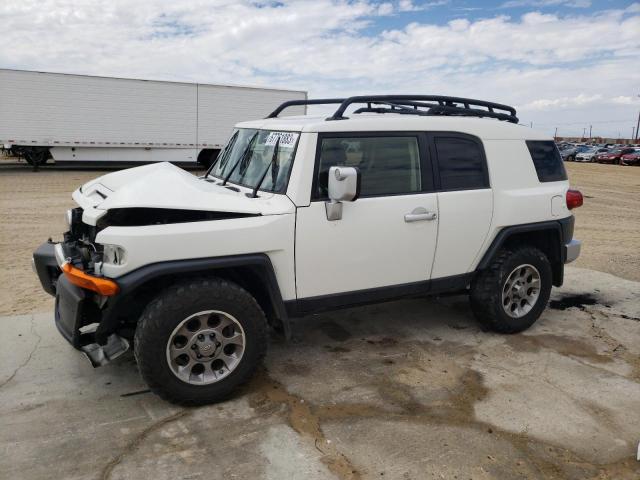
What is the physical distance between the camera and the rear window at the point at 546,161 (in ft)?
16.3

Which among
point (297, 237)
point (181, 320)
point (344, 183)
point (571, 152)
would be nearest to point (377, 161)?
point (344, 183)

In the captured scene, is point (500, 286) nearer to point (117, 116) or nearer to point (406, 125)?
point (406, 125)

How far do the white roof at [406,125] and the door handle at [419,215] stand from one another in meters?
0.64

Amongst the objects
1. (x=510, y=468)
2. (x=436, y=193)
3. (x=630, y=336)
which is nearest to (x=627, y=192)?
(x=630, y=336)

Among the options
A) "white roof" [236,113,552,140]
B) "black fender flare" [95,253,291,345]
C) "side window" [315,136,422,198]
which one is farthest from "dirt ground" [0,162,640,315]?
"side window" [315,136,422,198]

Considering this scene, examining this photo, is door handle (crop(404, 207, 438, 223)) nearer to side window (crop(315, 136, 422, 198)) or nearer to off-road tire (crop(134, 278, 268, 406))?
side window (crop(315, 136, 422, 198))

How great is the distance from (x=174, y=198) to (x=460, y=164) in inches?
92.7

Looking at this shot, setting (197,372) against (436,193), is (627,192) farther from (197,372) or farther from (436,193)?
(197,372)

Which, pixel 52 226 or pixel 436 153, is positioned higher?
pixel 436 153

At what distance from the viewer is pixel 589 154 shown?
3753cm

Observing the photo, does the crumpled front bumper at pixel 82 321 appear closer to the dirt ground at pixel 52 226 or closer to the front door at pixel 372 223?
the front door at pixel 372 223

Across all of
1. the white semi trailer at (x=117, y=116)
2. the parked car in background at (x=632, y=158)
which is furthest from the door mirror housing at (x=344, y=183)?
the parked car in background at (x=632, y=158)

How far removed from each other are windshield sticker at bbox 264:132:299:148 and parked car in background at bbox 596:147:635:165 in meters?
36.1

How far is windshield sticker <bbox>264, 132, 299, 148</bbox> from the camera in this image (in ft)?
12.8
